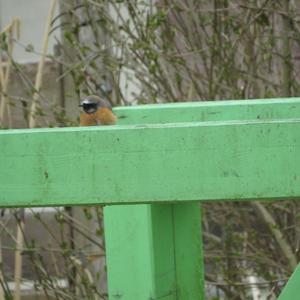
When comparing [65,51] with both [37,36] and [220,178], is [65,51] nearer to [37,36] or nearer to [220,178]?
[37,36]

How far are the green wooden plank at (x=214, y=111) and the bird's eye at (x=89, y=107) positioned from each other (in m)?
1.34

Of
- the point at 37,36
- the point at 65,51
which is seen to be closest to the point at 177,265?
the point at 65,51

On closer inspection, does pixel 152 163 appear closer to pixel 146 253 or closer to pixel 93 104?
pixel 146 253

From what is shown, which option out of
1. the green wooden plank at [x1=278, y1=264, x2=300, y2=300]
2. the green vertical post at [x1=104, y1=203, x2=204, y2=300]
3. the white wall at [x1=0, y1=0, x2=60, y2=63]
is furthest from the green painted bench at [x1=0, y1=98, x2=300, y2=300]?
the white wall at [x1=0, y1=0, x2=60, y2=63]

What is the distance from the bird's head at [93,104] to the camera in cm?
464

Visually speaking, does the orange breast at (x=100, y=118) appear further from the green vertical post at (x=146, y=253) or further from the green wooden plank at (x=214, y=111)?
the green vertical post at (x=146, y=253)

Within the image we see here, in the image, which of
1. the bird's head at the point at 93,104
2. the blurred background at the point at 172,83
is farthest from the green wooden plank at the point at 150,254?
the blurred background at the point at 172,83

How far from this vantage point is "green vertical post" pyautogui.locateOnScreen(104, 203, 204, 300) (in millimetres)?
2740

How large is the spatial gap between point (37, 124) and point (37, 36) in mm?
1881

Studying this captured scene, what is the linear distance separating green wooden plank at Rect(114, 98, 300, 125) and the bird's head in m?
1.32

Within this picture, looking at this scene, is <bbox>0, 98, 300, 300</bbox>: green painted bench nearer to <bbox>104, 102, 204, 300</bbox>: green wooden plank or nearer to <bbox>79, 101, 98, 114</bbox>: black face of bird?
<bbox>104, 102, 204, 300</bbox>: green wooden plank

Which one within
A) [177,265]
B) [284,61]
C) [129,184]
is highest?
[284,61]

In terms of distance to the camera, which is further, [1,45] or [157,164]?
[1,45]

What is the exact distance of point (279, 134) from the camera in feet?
6.86
